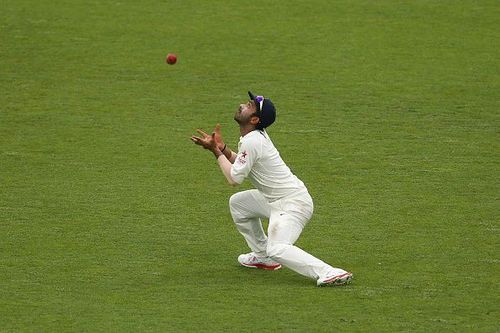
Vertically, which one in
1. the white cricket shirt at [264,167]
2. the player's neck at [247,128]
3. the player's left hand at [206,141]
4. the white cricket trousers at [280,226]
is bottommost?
the white cricket trousers at [280,226]

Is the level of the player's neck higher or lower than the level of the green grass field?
higher

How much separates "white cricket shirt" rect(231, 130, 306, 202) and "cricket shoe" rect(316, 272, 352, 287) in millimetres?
890

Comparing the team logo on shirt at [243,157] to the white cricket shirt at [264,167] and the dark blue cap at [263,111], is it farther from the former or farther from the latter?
the dark blue cap at [263,111]

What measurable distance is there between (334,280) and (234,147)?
16.1 ft

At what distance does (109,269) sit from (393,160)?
4784mm

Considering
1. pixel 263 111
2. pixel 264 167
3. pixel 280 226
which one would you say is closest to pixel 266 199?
pixel 264 167

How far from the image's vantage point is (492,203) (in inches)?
460

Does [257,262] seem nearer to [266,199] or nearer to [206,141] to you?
[266,199]

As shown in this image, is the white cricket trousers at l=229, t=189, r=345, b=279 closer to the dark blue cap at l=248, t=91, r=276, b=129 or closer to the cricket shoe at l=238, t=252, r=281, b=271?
the cricket shoe at l=238, t=252, r=281, b=271

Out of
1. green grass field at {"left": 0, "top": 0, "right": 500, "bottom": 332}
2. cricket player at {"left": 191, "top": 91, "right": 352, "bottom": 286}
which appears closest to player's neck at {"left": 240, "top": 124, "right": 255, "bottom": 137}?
cricket player at {"left": 191, "top": 91, "right": 352, "bottom": 286}

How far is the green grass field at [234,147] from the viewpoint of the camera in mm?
8883

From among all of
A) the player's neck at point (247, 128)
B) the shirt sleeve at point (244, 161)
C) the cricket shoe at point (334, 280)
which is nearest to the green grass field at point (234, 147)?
the cricket shoe at point (334, 280)

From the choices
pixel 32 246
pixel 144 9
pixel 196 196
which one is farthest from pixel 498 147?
pixel 144 9

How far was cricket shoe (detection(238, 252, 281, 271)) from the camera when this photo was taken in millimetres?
9930
